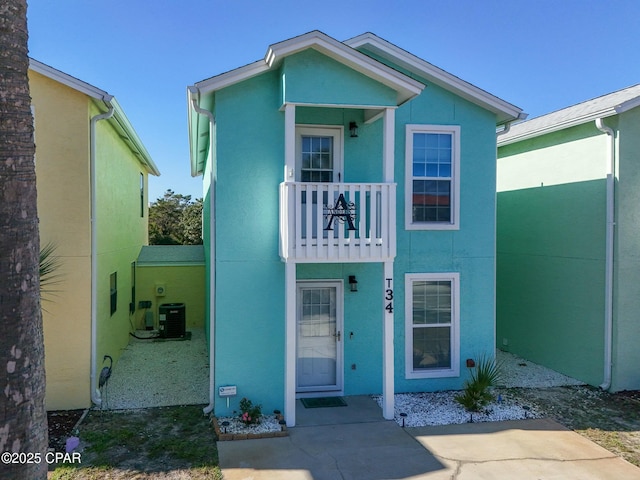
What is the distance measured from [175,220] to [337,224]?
26912 millimetres

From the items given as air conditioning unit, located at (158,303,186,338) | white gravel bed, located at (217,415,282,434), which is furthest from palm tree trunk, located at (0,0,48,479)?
air conditioning unit, located at (158,303,186,338)

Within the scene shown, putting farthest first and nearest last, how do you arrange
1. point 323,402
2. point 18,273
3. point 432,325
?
point 432,325 < point 323,402 < point 18,273

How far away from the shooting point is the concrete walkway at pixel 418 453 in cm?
606

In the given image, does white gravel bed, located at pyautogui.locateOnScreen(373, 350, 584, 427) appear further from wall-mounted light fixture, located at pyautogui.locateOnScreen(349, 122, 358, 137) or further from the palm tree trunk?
the palm tree trunk

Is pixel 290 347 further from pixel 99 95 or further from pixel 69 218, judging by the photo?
pixel 99 95

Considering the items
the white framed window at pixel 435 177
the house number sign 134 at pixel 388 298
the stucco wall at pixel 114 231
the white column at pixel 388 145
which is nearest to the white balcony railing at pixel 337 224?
the white column at pixel 388 145

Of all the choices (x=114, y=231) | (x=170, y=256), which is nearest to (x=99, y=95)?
(x=114, y=231)

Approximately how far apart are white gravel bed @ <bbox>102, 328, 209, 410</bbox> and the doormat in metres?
1.75

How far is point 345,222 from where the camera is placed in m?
7.61

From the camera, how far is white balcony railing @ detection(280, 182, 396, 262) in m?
7.43

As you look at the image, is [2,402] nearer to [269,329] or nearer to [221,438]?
[221,438]

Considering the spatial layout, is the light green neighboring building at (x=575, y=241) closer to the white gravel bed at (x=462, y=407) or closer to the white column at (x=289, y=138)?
the white gravel bed at (x=462, y=407)

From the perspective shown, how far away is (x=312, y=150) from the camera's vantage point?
28.5 feet

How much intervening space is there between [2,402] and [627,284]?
986 centimetres
